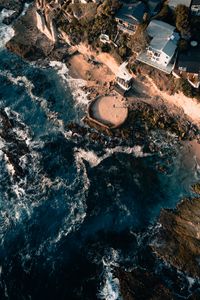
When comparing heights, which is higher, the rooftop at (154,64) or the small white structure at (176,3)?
the small white structure at (176,3)

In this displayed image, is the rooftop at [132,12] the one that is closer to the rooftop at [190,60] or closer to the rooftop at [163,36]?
the rooftop at [163,36]

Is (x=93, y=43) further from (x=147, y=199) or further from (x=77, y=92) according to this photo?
(x=147, y=199)

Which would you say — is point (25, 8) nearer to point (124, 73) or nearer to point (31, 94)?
point (31, 94)

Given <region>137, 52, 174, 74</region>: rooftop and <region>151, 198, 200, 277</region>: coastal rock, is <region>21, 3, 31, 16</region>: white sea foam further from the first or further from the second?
<region>151, 198, 200, 277</region>: coastal rock

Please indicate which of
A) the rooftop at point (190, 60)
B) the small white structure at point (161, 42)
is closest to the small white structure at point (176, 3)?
the small white structure at point (161, 42)

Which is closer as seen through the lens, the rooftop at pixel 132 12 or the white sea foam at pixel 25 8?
the rooftop at pixel 132 12

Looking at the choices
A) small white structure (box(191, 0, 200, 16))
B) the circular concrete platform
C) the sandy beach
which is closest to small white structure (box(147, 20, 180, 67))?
the sandy beach
